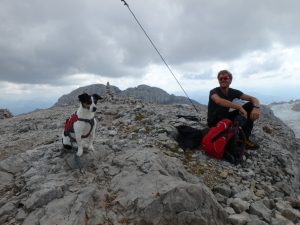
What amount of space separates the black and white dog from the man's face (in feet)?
13.4

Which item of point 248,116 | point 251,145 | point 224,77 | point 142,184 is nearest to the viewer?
point 142,184

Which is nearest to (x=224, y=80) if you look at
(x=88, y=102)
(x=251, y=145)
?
(x=251, y=145)

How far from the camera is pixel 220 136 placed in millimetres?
10188

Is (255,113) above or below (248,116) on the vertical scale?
above

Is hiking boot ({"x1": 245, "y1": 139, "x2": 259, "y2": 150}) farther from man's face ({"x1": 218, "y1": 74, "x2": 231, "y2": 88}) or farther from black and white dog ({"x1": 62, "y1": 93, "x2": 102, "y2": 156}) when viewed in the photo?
black and white dog ({"x1": 62, "y1": 93, "x2": 102, "y2": 156})

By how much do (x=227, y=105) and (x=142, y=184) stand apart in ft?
13.5

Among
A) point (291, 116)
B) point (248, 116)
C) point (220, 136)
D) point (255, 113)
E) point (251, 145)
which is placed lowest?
point (291, 116)

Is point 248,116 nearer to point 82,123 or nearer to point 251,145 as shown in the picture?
point 251,145

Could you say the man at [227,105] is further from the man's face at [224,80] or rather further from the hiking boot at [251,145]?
the hiking boot at [251,145]

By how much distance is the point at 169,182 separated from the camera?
7.36 metres

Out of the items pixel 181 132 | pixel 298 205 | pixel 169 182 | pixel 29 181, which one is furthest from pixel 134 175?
pixel 298 205

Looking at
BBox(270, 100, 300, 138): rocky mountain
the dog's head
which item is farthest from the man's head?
BBox(270, 100, 300, 138): rocky mountain

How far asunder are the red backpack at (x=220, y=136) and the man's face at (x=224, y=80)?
3.72 ft

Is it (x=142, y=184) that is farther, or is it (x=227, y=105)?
(x=227, y=105)
